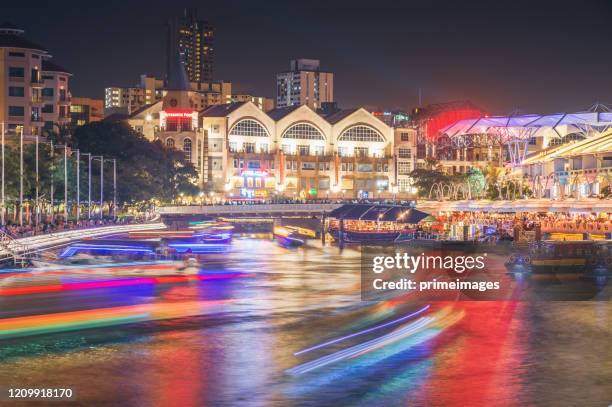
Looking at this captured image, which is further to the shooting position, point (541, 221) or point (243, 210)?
point (243, 210)

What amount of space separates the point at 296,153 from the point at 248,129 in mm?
10922

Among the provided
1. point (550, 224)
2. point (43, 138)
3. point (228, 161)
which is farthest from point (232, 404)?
point (228, 161)

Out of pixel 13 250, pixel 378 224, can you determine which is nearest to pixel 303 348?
pixel 13 250

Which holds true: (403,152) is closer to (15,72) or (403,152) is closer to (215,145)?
(215,145)

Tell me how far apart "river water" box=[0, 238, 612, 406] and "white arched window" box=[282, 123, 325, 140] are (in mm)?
131472

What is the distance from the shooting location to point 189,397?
32.4 meters

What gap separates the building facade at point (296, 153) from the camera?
599ft

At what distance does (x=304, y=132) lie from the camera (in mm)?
192750

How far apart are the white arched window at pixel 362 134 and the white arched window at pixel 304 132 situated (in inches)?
218

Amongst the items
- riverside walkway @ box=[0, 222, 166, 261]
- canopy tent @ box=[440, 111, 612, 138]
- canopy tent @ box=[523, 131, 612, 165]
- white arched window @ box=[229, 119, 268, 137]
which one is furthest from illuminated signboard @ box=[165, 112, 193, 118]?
riverside walkway @ box=[0, 222, 166, 261]

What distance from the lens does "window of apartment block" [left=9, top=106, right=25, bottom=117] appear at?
132250 millimetres

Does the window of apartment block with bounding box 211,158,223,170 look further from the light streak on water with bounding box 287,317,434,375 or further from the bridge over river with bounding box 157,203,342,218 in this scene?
the light streak on water with bounding box 287,317,434,375

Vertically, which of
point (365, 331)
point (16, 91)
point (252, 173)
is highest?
point (16, 91)

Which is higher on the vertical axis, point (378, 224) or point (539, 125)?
point (539, 125)
